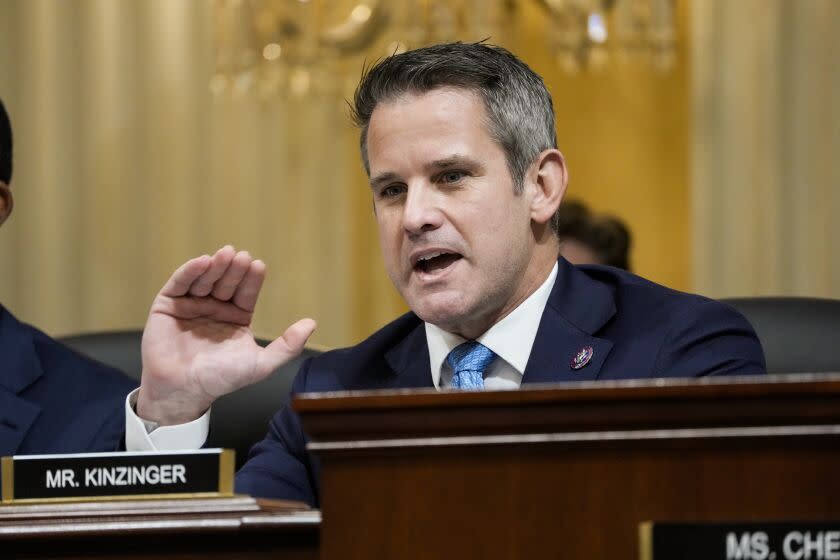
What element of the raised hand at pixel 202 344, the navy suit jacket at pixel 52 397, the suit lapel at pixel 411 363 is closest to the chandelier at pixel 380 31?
the navy suit jacket at pixel 52 397

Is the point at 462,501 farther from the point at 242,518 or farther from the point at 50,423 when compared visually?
the point at 50,423

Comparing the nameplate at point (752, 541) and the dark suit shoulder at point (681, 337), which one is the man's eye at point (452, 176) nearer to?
the dark suit shoulder at point (681, 337)

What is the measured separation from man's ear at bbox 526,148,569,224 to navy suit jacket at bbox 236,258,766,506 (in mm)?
104

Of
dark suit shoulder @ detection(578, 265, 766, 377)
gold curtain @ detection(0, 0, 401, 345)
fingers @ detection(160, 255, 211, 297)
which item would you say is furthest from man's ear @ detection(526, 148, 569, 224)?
gold curtain @ detection(0, 0, 401, 345)

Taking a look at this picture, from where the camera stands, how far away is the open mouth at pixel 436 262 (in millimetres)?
1946

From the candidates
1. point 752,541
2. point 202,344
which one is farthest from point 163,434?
point 752,541

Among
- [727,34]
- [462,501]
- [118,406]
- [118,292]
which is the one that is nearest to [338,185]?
[118,292]

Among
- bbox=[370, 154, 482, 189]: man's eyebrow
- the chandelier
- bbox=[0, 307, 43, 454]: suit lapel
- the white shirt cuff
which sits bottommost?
the white shirt cuff

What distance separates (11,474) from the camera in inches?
54.2

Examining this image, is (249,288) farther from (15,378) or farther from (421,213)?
(15,378)

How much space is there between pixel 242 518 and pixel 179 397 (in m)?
0.79

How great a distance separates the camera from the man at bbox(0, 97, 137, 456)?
2184 mm

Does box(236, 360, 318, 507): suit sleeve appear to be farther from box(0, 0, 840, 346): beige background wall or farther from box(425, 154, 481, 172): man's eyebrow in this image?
box(0, 0, 840, 346): beige background wall

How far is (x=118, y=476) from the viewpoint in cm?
133
